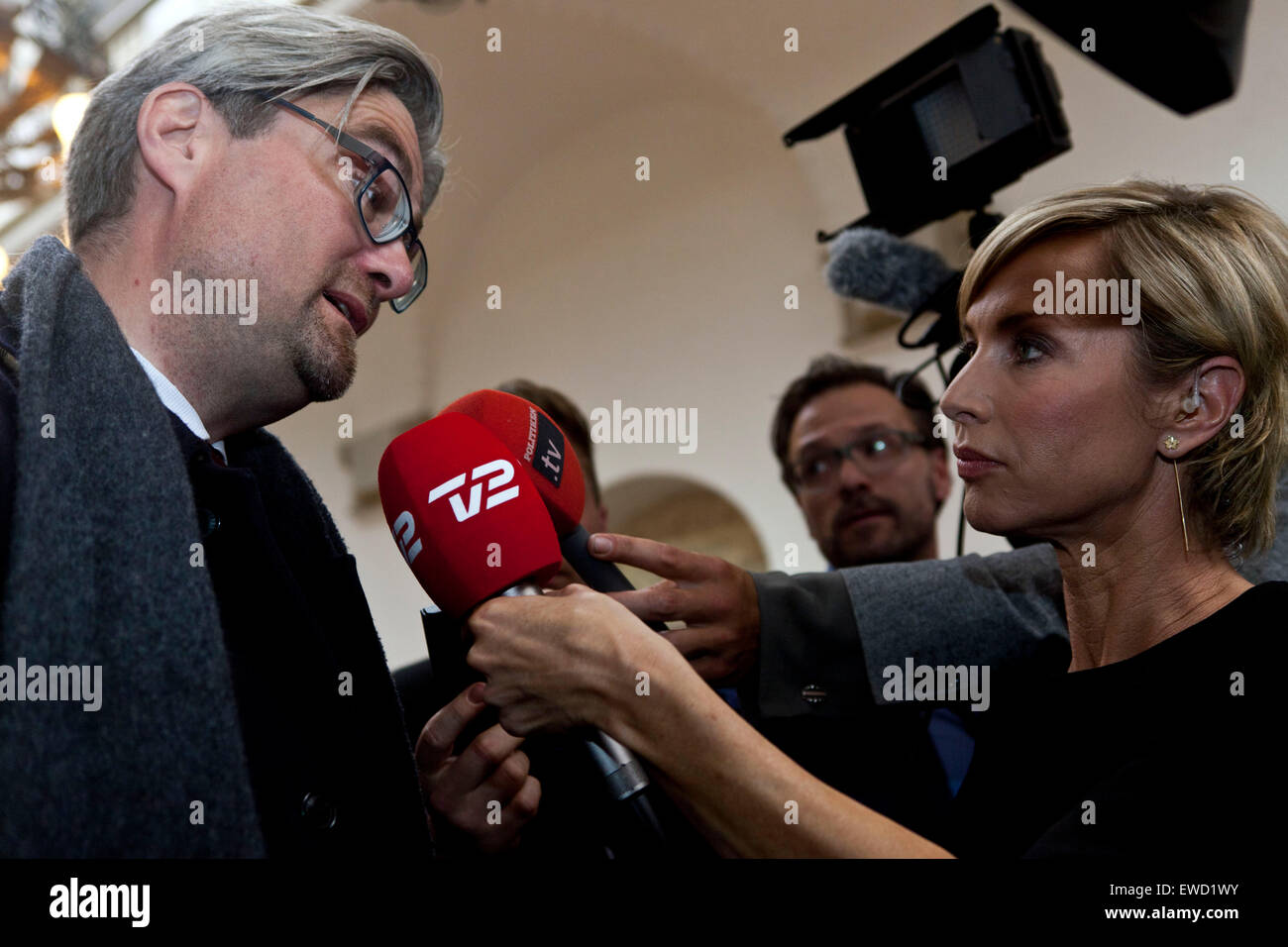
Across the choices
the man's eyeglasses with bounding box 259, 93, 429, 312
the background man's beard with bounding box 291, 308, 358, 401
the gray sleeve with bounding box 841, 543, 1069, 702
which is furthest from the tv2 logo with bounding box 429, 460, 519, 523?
the gray sleeve with bounding box 841, 543, 1069, 702

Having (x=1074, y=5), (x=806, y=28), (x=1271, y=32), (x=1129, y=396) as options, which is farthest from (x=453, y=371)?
(x=1129, y=396)

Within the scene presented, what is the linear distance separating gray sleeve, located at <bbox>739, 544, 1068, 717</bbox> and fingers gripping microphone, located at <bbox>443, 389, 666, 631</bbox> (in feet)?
1.04

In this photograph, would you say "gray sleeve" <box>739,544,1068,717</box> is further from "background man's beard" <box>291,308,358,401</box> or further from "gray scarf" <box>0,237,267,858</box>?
"gray scarf" <box>0,237,267,858</box>

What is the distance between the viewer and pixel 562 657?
3.45ft

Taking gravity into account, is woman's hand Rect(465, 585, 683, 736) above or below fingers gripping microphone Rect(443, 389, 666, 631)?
below

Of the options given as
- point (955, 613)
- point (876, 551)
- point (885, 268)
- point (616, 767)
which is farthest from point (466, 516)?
point (876, 551)

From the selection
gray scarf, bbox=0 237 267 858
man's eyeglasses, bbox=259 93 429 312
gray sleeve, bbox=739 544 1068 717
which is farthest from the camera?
gray sleeve, bbox=739 544 1068 717

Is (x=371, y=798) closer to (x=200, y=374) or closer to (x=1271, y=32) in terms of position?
(x=200, y=374)

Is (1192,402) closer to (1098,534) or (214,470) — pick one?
(1098,534)

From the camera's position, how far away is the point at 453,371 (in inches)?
249

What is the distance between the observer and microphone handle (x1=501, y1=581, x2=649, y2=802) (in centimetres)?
102

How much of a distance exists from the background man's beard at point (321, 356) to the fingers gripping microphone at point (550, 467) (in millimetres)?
135

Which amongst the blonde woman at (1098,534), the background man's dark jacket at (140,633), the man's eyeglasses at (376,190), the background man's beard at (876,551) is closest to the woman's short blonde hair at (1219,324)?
the blonde woman at (1098,534)
